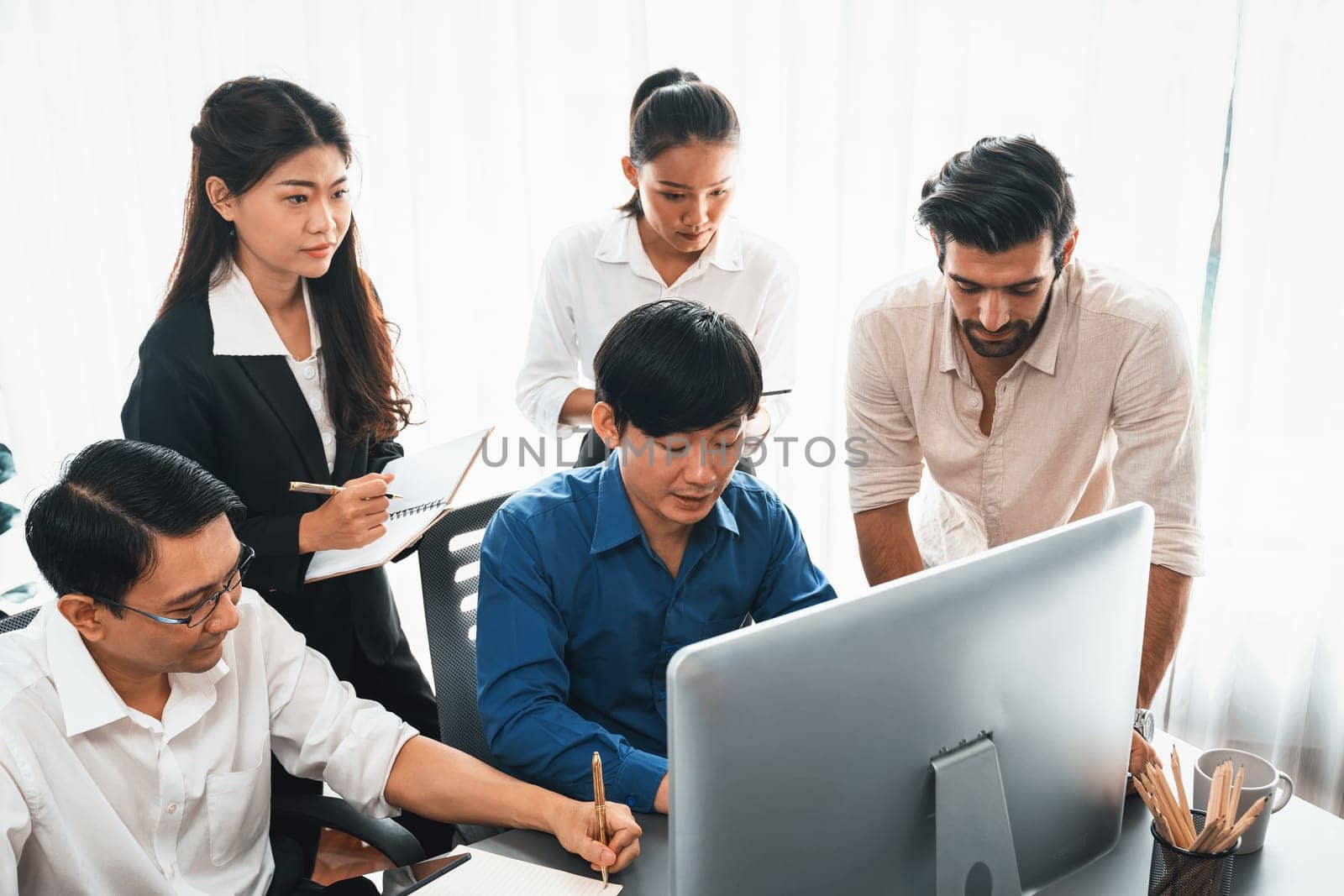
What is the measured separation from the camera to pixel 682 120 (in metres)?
2.01

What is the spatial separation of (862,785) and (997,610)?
0.63 ft

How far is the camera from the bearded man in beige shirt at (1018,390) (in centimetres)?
154

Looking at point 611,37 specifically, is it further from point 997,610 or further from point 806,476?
→ point 997,610

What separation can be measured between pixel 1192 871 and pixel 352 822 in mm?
1015

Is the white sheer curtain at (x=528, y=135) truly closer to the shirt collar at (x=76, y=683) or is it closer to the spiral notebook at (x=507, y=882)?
the shirt collar at (x=76, y=683)

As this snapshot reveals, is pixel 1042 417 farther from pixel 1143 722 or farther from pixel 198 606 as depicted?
pixel 198 606

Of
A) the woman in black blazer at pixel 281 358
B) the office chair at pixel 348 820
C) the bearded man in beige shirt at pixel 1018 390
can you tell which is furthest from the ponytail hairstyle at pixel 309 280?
the bearded man in beige shirt at pixel 1018 390

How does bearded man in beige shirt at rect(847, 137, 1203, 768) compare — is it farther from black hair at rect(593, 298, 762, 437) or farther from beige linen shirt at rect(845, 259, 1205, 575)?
black hair at rect(593, 298, 762, 437)

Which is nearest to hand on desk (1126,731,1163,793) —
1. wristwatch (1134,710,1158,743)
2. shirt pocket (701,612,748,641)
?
wristwatch (1134,710,1158,743)

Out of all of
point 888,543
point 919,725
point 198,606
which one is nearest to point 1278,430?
point 888,543

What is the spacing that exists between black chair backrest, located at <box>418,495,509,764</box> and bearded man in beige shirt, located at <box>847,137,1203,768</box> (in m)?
0.66

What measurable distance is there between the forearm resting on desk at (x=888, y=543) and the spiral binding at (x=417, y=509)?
0.70m

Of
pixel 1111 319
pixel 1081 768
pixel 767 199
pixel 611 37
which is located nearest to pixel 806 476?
pixel 767 199

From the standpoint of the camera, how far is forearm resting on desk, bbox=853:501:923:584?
1.82 meters
